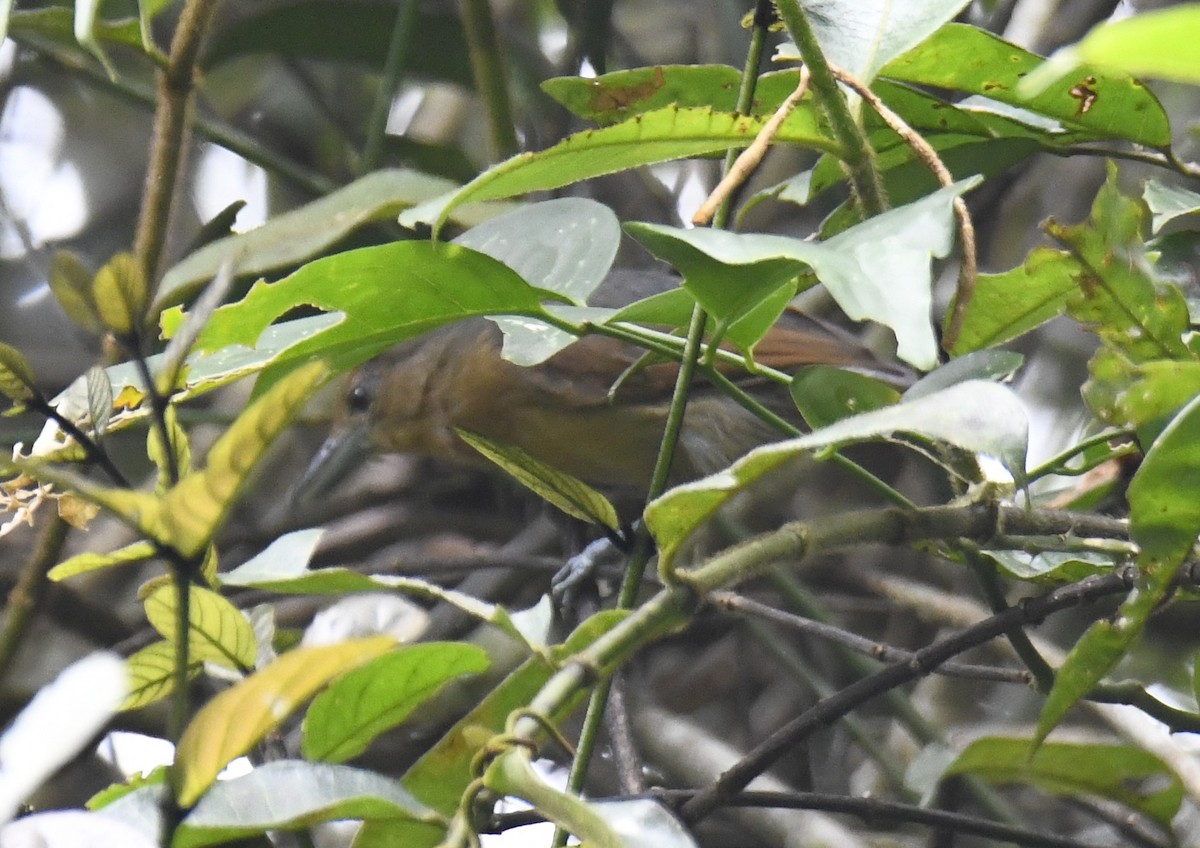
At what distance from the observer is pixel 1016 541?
806mm

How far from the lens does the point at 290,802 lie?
1.85ft

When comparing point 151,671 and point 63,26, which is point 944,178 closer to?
point 151,671

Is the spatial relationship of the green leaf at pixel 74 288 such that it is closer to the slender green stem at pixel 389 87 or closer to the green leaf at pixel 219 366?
the green leaf at pixel 219 366

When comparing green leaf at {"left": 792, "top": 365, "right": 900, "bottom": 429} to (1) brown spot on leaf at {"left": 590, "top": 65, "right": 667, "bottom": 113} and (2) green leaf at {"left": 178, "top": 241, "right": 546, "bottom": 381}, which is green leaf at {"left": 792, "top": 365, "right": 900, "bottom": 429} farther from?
(1) brown spot on leaf at {"left": 590, "top": 65, "right": 667, "bottom": 113}

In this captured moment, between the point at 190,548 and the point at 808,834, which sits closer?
the point at 190,548

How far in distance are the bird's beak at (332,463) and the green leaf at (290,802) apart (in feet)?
5.52

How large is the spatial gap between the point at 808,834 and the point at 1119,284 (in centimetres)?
87

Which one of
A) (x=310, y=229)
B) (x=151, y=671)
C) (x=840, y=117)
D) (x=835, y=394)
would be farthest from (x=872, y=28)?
(x=310, y=229)

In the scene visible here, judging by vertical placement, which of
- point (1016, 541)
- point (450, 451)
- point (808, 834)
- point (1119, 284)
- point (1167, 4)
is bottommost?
point (808, 834)

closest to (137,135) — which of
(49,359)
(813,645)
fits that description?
(49,359)

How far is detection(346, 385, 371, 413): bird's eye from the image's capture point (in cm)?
272

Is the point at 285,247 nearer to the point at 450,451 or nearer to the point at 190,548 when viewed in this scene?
the point at 190,548

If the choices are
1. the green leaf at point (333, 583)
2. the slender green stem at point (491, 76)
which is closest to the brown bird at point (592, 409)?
the slender green stem at point (491, 76)

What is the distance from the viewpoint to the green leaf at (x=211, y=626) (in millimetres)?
726
